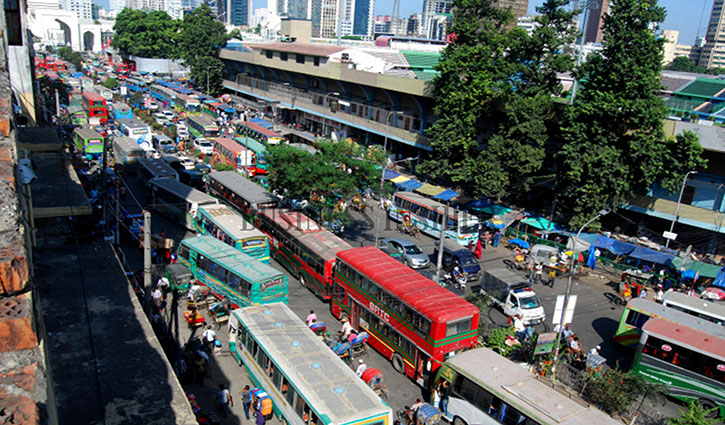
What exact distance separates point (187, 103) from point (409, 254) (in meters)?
46.0

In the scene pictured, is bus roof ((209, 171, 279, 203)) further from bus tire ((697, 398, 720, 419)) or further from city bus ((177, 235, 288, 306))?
bus tire ((697, 398, 720, 419))

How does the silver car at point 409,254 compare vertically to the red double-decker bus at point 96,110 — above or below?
below

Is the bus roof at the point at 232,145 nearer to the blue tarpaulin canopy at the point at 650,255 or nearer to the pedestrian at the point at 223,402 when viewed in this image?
the pedestrian at the point at 223,402

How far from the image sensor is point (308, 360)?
13734 millimetres

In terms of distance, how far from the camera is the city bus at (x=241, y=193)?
1086 inches

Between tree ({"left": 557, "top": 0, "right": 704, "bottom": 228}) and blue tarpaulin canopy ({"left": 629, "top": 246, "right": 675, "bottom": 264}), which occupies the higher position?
tree ({"left": 557, "top": 0, "right": 704, "bottom": 228})

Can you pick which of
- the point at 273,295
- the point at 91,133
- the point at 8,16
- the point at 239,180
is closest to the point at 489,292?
the point at 273,295

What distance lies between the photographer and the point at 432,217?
31.2 m

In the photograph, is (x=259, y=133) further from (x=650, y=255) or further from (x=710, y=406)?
(x=710, y=406)

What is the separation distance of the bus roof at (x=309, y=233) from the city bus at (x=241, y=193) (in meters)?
1.13

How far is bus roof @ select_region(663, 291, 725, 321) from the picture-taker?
61.5 ft

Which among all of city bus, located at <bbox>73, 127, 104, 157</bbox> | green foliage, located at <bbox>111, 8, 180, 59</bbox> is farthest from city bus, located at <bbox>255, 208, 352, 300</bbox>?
green foliage, located at <bbox>111, 8, 180, 59</bbox>

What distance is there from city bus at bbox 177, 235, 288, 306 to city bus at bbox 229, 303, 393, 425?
213 cm

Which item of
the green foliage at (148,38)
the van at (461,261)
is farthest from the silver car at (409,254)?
the green foliage at (148,38)
